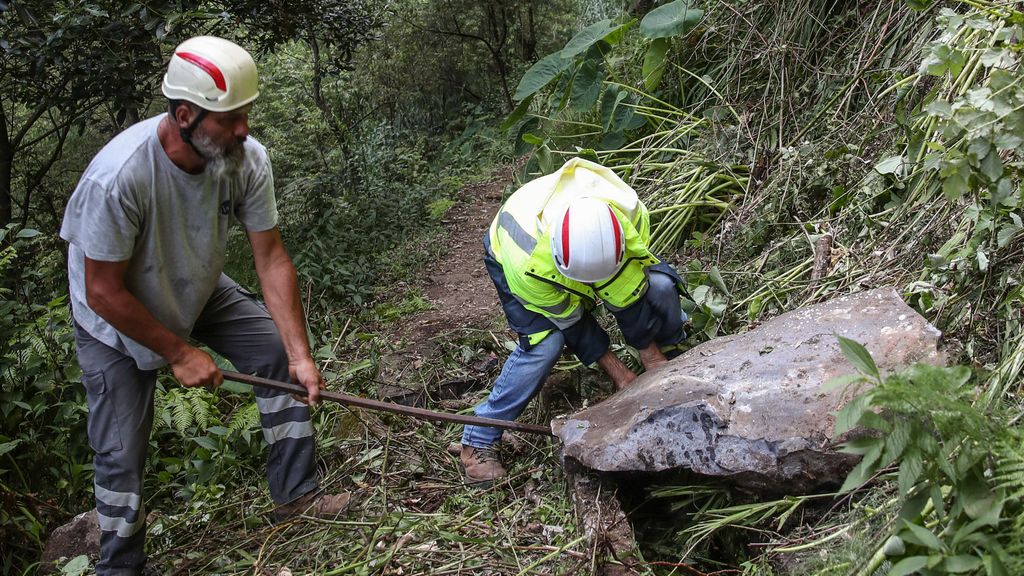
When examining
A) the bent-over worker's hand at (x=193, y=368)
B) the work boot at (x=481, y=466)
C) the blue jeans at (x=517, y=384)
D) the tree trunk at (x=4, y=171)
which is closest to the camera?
the bent-over worker's hand at (x=193, y=368)

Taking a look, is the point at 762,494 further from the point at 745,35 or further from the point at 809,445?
the point at 745,35

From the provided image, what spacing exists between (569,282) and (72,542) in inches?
92.7

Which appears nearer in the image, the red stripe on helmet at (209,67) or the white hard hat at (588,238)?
the red stripe on helmet at (209,67)

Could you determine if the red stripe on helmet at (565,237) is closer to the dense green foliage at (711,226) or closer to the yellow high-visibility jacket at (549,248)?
the yellow high-visibility jacket at (549,248)

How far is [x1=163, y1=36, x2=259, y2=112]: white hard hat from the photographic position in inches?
94.3

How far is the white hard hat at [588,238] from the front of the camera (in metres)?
2.73

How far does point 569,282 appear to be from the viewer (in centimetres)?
289

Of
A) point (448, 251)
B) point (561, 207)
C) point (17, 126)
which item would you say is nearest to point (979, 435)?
point (561, 207)

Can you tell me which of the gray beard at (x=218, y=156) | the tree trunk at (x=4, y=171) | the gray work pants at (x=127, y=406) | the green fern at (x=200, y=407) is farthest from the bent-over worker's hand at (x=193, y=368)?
the tree trunk at (x=4, y=171)

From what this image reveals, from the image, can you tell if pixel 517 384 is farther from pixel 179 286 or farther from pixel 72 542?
pixel 72 542

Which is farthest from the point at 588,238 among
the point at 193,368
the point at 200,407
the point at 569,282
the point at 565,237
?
the point at 200,407

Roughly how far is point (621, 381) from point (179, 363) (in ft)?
5.66

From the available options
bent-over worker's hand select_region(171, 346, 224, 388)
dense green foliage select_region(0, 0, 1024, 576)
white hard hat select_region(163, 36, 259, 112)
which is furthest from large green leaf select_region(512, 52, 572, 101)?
bent-over worker's hand select_region(171, 346, 224, 388)

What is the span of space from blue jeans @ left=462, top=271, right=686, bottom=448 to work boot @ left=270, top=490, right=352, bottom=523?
1.89 feet
